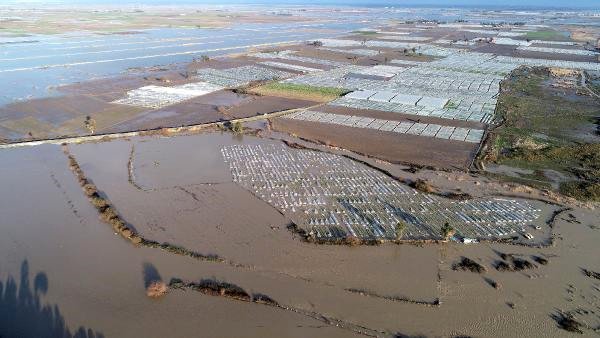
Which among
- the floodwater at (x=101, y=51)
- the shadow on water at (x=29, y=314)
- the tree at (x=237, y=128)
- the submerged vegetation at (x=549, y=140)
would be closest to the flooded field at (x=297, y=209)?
the shadow on water at (x=29, y=314)

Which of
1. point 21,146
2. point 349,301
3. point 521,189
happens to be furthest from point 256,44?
point 349,301

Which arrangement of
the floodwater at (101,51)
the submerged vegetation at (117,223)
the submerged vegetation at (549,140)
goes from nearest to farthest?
the submerged vegetation at (117,223) → the submerged vegetation at (549,140) → the floodwater at (101,51)

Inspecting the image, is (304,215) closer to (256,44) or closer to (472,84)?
(472,84)

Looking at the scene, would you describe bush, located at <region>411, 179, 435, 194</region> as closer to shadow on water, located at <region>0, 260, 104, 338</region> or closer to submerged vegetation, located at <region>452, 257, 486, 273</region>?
submerged vegetation, located at <region>452, 257, 486, 273</region>

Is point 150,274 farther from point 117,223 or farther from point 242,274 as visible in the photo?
point 117,223

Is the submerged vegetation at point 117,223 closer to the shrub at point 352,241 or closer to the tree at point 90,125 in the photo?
the shrub at point 352,241

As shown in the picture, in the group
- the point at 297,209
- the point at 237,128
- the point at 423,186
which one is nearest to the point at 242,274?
the point at 297,209

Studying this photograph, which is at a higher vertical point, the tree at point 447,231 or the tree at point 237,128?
the tree at point 237,128
